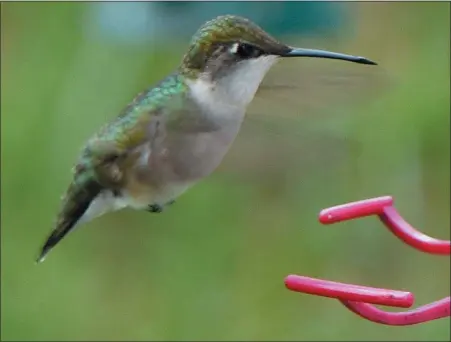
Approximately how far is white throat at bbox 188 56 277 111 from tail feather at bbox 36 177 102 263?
0.19 metres

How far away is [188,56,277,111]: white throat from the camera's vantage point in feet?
3.72

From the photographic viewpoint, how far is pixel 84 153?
1307 millimetres

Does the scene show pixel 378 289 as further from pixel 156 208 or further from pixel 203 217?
pixel 203 217

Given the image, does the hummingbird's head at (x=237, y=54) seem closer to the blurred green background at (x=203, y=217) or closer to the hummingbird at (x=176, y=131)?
the hummingbird at (x=176, y=131)

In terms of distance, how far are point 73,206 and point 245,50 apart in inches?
13.7

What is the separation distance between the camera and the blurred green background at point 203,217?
2.96 m

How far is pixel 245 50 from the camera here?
1.15 meters

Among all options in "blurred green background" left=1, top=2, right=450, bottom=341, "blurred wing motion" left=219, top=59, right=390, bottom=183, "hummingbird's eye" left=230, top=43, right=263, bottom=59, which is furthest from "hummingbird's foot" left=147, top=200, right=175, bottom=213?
"blurred green background" left=1, top=2, right=450, bottom=341

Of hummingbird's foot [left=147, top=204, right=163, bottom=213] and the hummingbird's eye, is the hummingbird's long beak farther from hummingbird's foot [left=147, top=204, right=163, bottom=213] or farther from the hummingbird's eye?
hummingbird's foot [left=147, top=204, right=163, bottom=213]

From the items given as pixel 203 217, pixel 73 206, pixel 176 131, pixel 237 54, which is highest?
pixel 237 54

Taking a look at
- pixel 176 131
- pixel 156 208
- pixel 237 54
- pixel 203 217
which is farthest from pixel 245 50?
pixel 203 217

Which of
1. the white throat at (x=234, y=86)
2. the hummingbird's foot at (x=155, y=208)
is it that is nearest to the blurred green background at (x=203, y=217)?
the hummingbird's foot at (x=155, y=208)

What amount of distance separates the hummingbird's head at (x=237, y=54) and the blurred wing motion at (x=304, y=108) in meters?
0.03

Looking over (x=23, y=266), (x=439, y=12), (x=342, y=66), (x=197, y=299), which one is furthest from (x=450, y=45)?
(x=342, y=66)
